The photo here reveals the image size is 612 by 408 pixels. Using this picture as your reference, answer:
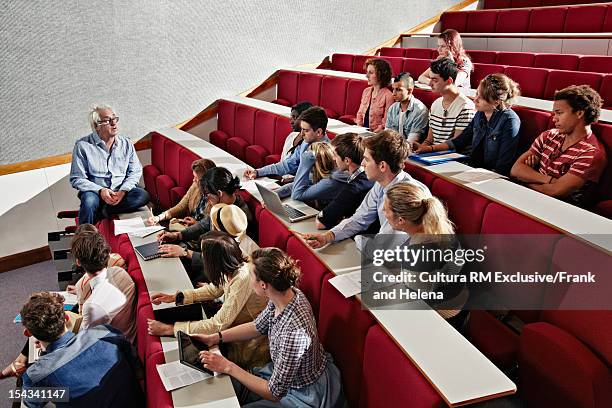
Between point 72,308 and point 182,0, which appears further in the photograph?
point 182,0

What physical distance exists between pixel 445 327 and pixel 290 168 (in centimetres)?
50

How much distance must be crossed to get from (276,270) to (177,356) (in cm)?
12

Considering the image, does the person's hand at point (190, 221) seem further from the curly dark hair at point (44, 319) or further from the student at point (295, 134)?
the curly dark hair at point (44, 319)

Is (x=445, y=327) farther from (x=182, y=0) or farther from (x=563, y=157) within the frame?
(x=182, y=0)

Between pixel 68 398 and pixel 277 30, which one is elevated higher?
pixel 277 30

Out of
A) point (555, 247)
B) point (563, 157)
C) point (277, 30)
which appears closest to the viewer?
point (555, 247)

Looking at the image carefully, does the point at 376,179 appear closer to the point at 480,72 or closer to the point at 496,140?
the point at 496,140

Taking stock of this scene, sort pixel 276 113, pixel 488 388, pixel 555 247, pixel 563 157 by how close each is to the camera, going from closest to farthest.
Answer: pixel 488 388 → pixel 555 247 → pixel 563 157 → pixel 276 113

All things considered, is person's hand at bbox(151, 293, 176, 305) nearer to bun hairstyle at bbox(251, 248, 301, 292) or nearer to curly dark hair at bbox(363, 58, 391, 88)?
bun hairstyle at bbox(251, 248, 301, 292)

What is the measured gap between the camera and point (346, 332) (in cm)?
45

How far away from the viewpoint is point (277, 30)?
1.28 metres

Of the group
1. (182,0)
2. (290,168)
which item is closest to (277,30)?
(182,0)

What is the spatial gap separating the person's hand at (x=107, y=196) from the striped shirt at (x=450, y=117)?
56 cm

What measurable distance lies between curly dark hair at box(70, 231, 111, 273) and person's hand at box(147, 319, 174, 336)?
4.6 inches
